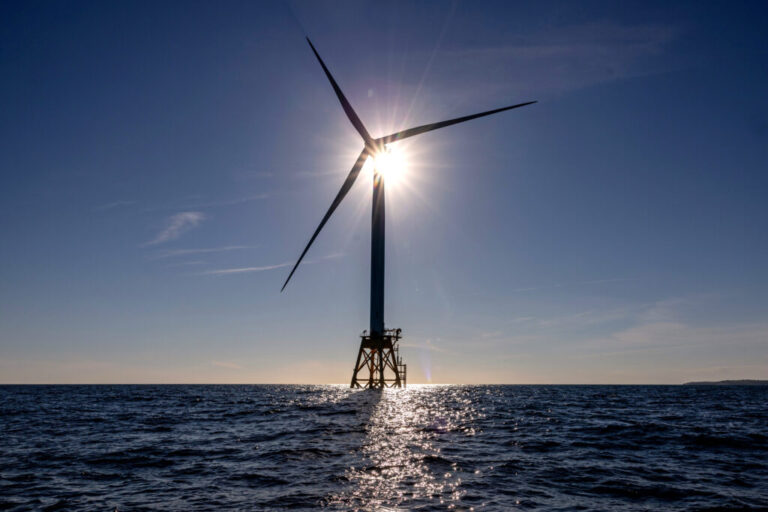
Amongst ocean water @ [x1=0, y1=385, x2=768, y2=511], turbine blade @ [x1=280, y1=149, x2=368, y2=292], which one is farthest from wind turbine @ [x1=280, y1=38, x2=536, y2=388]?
ocean water @ [x1=0, y1=385, x2=768, y2=511]

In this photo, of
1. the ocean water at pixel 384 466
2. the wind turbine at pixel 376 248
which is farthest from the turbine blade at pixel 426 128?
the ocean water at pixel 384 466

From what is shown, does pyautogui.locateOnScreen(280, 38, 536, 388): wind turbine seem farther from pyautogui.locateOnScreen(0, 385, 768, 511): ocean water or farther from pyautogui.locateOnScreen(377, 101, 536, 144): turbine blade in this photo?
pyautogui.locateOnScreen(0, 385, 768, 511): ocean water

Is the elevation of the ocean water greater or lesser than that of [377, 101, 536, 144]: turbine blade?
lesser

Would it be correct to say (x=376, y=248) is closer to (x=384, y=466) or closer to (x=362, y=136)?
(x=362, y=136)

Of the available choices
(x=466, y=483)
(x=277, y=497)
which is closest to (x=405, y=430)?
(x=466, y=483)

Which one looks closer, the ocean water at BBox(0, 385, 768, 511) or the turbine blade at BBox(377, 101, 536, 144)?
the ocean water at BBox(0, 385, 768, 511)

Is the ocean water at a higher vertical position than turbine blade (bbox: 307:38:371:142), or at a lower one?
lower

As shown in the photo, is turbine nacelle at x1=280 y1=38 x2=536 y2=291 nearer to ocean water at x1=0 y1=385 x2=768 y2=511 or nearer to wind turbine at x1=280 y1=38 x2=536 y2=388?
wind turbine at x1=280 y1=38 x2=536 y2=388

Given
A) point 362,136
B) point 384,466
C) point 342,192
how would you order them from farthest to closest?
point 362,136
point 342,192
point 384,466

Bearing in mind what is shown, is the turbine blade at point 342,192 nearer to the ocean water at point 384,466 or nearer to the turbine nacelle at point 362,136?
the turbine nacelle at point 362,136

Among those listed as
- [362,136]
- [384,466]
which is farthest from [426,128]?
[384,466]

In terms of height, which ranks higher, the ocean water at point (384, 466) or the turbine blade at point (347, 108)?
the turbine blade at point (347, 108)

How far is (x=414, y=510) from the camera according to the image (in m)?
10.9

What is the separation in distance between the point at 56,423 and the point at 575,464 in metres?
31.0
